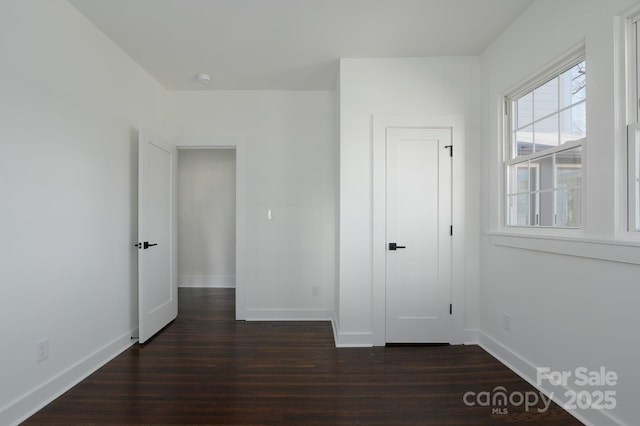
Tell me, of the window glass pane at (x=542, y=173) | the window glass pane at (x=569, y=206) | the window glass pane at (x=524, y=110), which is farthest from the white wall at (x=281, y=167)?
the window glass pane at (x=569, y=206)

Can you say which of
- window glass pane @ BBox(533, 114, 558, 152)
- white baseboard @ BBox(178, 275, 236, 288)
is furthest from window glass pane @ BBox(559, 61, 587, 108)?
white baseboard @ BBox(178, 275, 236, 288)

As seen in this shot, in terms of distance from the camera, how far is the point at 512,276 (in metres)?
2.29

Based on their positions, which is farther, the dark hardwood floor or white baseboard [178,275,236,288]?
white baseboard [178,275,236,288]

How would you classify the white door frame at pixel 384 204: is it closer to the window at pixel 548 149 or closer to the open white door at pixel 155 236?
the window at pixel 548 149

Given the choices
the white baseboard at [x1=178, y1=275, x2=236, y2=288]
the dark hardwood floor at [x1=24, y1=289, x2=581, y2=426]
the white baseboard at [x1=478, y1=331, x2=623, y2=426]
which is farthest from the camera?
the white baseboard at [x1=178, y1=275, x2=236, y2=288]

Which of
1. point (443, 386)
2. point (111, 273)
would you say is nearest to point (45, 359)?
point (111, 273)

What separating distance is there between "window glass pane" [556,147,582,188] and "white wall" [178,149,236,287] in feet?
14.4

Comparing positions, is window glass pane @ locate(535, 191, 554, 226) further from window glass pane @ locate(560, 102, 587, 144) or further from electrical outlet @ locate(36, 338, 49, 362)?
electrical outlet @ locate(36, 338, 49, 362)

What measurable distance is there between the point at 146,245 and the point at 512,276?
10.8ft

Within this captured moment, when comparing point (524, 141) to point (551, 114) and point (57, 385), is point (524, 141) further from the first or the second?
point (57, 385)

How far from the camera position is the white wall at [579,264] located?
1491 mm

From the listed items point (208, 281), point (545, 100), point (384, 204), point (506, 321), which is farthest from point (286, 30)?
point (208, 281)

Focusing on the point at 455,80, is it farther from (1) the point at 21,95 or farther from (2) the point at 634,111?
(1) the point at 21,95

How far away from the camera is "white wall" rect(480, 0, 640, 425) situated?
1491 millimetres
